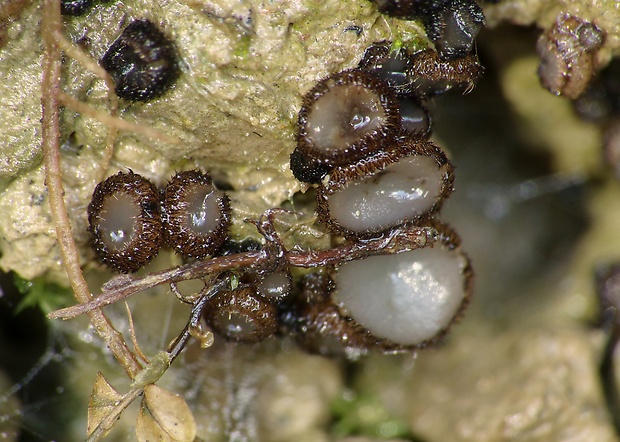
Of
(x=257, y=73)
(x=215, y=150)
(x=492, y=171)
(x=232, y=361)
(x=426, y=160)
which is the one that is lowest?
(x=232, y=361)

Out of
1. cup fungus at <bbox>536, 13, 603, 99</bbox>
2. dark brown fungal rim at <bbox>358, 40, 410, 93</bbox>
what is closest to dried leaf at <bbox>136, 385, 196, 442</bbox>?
dark brown fungal rim at <bbox>358, 40, 410, 93</bbox>

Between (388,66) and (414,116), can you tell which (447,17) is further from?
(414,116)

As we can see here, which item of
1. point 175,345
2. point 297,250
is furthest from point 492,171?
point 175,345

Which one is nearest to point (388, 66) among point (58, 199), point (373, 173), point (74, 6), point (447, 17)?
point (447, 17)

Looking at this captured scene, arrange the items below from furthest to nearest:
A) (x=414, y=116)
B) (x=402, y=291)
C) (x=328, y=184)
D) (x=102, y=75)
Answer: (x=402, y=291)
(x=414, y=116)
(x=328, y=184)
(x=102, y=75)

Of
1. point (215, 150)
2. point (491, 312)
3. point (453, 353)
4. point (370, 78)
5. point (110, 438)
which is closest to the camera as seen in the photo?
point (370, 78)

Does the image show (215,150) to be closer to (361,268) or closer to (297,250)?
(297,250)

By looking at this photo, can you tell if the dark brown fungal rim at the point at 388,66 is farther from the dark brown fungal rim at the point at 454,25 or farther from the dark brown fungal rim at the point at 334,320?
the dark brown fungal rim at the point at 334,320
